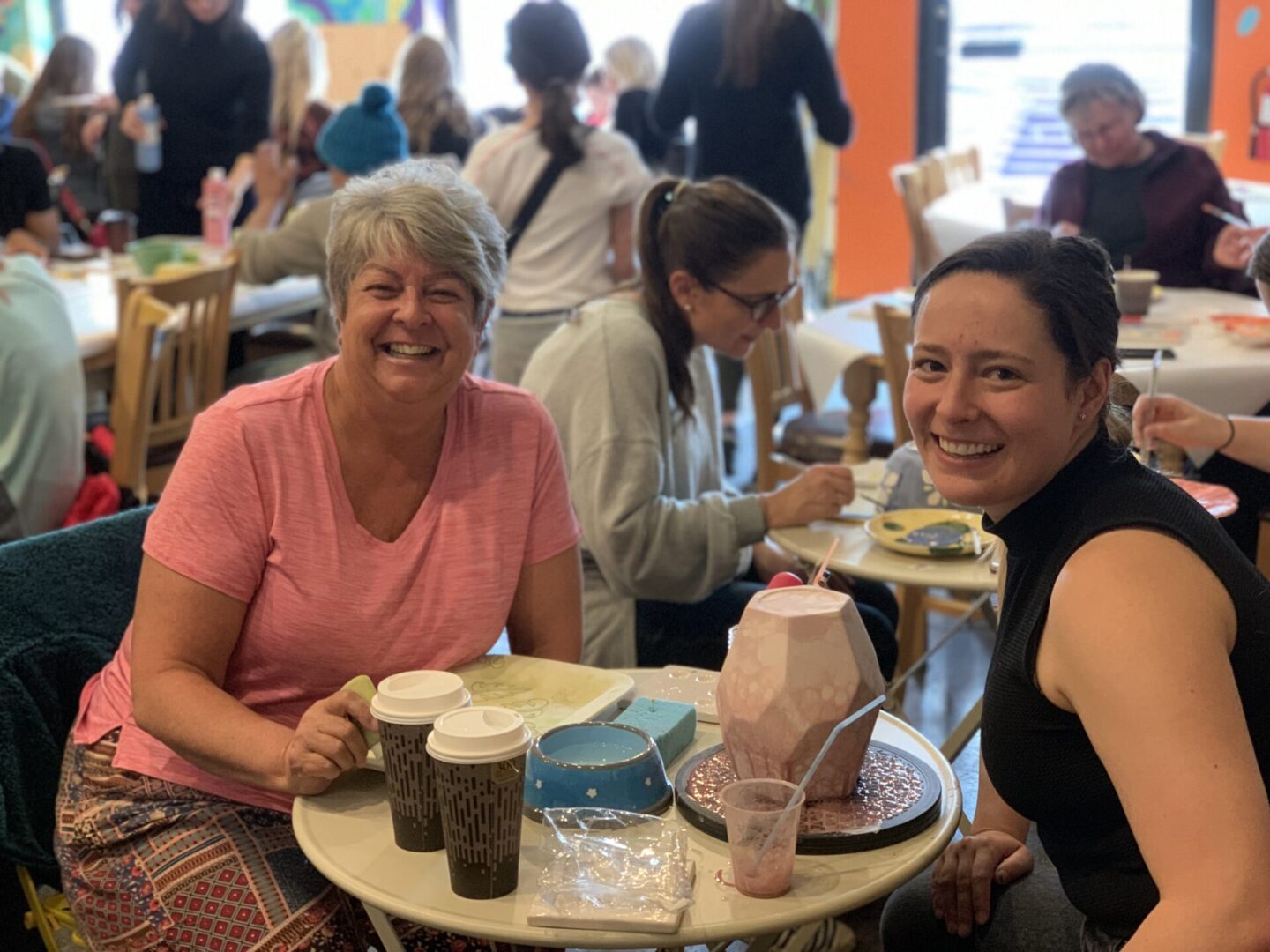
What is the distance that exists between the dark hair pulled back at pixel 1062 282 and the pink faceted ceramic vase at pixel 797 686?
13.0 inches

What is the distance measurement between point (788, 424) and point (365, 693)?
2854 millimetres

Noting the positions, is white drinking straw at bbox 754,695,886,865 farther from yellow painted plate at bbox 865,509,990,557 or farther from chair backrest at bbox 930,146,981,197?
chair backrest at bbox 930,146,981,197

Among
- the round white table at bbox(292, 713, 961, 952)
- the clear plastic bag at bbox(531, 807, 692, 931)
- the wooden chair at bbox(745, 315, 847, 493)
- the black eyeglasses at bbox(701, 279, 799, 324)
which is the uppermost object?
the black eyeglasses at bbox(701, 279, 799, 324)

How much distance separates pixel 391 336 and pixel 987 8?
7032 mm

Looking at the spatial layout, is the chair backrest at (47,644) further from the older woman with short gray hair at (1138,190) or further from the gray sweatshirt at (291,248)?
the older woman with short gray hair at (1138,190)

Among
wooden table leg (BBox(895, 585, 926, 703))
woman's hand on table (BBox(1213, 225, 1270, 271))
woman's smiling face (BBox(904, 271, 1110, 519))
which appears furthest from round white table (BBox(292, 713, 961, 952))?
woman's hand on table (BBox(1213, 225, 1270, 271))

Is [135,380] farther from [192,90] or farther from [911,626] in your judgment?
[192,90]

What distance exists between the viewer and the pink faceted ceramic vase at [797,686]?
137 centimetres

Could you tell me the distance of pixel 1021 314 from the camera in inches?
50.7

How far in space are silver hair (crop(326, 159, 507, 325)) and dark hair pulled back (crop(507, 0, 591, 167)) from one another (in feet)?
7.30

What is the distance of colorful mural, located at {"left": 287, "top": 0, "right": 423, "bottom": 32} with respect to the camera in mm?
9695

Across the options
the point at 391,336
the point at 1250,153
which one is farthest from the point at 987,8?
the point at 391,336

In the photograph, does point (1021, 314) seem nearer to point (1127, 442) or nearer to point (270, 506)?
point (1127, 442)

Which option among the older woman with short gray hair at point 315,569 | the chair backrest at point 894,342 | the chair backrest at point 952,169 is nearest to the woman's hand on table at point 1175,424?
the chair backrest at point 894,342
